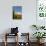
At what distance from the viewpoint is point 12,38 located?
770 cm

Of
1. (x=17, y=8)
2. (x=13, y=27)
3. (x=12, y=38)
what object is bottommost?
(x=12, y=38)

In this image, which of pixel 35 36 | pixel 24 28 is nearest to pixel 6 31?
pixel 24 28

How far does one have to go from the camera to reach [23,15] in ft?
25.0

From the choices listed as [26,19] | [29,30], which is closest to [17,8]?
[26,19]

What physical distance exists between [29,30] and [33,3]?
1201mm

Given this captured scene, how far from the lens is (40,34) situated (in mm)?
7281

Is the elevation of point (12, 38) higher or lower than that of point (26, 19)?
lower

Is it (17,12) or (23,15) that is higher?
(17,12)

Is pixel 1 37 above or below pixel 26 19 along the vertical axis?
below

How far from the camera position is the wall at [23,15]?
754cm

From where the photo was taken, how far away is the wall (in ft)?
24.7

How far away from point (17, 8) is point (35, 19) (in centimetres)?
93

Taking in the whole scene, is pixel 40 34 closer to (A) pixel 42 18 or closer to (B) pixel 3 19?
(A) pixel 42 18

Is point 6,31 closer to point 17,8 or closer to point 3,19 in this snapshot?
point 3,19
